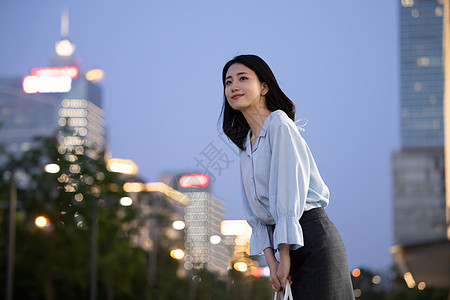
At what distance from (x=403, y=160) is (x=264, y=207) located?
11433cm

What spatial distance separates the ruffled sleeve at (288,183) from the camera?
2.58 metres

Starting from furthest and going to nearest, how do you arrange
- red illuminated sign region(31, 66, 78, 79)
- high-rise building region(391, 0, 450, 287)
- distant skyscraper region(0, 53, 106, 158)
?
distant skyscraper region(0, 53, 106, 158) < red illuminated sign region(31, 66, 78, 79) < high-rise building region(391, 0, 450, 287)

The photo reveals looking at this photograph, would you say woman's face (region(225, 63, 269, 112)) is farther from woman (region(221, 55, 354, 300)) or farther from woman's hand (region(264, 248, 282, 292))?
woman's hand (region(264, 248, 282, 292))

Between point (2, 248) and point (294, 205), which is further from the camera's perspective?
point (2, 248)

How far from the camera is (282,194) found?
260 centimetres

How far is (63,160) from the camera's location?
1984 cm

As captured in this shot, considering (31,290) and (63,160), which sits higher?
(63,160)

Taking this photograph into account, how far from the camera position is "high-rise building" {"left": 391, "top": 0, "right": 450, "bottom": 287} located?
372 ft

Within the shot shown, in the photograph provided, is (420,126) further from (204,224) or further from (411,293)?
(411,293)

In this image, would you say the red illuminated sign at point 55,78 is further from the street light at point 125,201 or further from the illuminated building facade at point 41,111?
the street light at point 125,201

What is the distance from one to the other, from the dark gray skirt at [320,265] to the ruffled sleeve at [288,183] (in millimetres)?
68

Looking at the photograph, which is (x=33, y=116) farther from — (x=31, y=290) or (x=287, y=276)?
(x=287, y=276)

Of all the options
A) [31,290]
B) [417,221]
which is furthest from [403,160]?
[31,290]

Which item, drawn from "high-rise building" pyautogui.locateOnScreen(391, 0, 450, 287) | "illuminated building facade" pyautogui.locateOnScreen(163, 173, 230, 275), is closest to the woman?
"illuminated building facade" pyautogui.locateOnScreen(163, 173, 230, 275)
